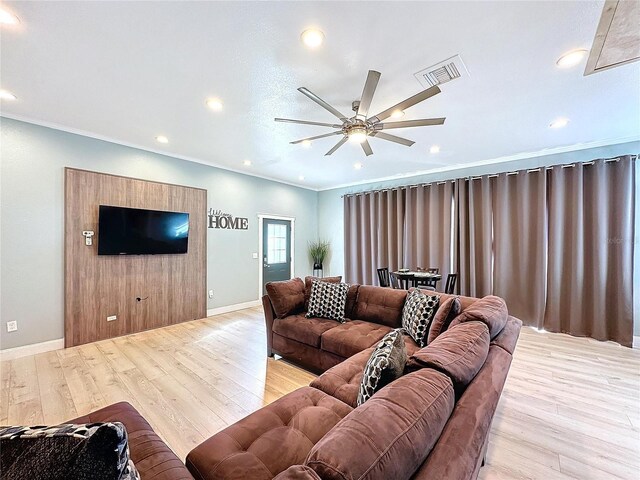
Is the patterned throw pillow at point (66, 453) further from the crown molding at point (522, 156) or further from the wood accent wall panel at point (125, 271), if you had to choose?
the crown molding at point (522, 156)

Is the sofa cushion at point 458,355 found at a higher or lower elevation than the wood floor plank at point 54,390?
higher

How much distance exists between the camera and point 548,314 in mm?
4293

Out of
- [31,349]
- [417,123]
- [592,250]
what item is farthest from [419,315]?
[31,349]

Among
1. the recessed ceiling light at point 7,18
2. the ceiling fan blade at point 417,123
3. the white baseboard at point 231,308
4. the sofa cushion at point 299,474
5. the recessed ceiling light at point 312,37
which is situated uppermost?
the recessed ceiling light at point 7,18

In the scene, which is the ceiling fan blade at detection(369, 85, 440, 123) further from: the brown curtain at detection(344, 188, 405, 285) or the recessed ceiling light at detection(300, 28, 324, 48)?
the brown curtain at detection(344, 188, 405, 285)

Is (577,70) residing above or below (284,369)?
above

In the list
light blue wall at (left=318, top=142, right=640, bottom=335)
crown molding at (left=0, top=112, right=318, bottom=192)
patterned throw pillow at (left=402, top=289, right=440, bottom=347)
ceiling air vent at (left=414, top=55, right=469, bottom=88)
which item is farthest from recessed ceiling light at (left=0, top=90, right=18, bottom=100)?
light blue wall at (left=318, top=142, right=640, bottom=335)

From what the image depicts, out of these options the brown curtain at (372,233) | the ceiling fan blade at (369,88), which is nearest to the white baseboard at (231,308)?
the brown curtain at (372,233)

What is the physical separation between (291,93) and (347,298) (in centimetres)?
236

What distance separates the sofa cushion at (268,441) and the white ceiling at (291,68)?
244 cm

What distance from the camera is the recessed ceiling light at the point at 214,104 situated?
9.32 ft

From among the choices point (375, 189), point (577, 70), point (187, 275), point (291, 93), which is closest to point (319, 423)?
point (291, 93)

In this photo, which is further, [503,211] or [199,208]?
[199,208]

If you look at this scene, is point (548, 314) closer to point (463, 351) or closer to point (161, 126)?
point (463, 351)
